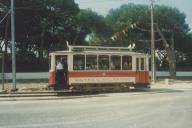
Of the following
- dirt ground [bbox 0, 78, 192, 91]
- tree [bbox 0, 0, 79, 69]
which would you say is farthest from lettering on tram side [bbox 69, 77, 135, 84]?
tree [bbox 0, 0, 79, 69]

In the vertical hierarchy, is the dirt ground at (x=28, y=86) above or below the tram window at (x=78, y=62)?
below

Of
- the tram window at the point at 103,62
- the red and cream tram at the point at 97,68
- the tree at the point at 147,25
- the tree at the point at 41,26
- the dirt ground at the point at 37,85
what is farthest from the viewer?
the tree at the point at 147,25

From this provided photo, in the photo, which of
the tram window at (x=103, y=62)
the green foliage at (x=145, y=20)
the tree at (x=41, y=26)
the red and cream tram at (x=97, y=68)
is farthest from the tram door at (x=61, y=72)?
the green foliage at (x=145, y=20)

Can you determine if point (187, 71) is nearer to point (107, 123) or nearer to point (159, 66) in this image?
point (159, 66)

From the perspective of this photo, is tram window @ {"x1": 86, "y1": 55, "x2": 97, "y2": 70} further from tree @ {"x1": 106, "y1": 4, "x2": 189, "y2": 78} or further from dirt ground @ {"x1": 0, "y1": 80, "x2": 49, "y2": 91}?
tree @ {"x1": 106, "y1": 4, "x2": 189, "y2": 78}

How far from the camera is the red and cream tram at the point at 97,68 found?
3325 cm

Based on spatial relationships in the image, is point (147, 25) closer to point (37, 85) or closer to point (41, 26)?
point (41, 26)

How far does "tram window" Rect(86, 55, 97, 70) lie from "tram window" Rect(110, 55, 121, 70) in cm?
120

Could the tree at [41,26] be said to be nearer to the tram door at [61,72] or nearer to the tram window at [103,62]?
the tram window at [103,62]

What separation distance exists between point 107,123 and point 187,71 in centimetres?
5970

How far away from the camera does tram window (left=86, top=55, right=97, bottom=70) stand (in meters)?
33.6

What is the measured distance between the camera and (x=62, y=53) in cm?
3322

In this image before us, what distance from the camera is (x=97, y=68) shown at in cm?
3394

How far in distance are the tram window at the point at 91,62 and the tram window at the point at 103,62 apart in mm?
399
